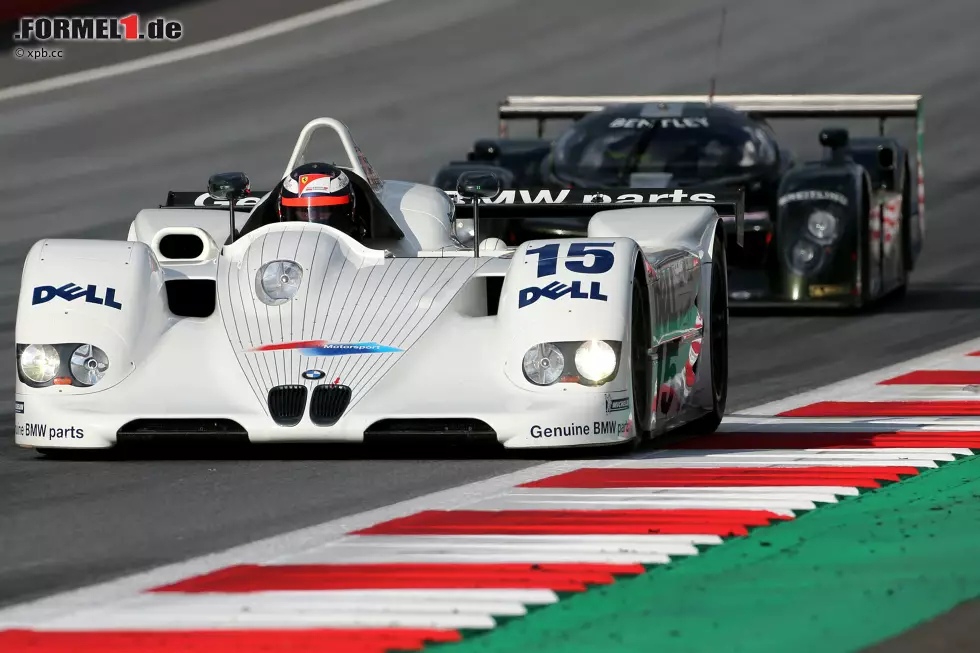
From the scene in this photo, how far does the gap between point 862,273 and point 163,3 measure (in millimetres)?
17736

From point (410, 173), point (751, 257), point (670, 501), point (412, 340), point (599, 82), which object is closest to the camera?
point (670, 501)

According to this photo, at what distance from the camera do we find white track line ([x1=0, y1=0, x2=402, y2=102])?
27906mm

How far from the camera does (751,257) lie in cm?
1514

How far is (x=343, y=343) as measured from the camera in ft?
25.7

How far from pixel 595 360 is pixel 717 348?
1879 millimetres

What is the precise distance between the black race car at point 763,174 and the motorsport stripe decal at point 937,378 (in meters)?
2.92

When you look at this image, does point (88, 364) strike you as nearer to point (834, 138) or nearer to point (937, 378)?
point (937, 378)

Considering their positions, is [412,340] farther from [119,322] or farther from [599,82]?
[599,82]

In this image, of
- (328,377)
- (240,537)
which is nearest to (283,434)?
(328,377)

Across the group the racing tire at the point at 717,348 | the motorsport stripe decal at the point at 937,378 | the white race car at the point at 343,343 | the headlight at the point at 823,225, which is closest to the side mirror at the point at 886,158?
the headlight at the point at 823,225

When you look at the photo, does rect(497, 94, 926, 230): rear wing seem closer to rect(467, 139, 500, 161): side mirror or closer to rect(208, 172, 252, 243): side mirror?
rect(467, 139, 500, 161): side mirror

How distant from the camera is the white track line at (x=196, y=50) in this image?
2791 centimetres

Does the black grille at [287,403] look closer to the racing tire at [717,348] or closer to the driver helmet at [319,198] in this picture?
the driver helmet at [319,198]

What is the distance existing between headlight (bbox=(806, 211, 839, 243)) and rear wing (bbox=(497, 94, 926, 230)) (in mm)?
2098
